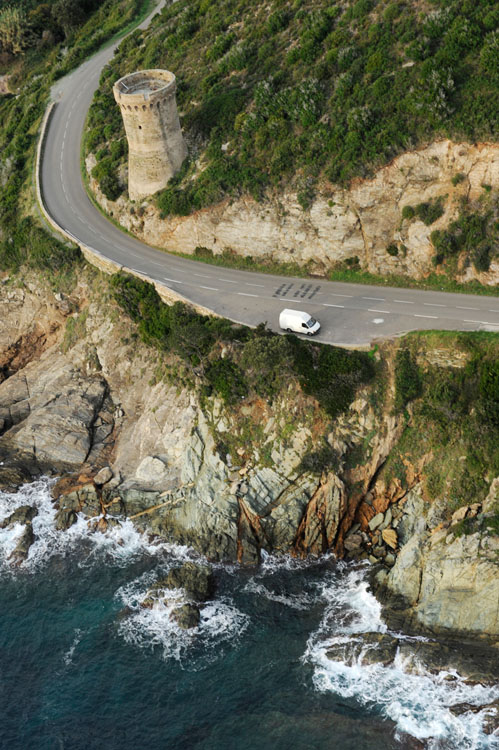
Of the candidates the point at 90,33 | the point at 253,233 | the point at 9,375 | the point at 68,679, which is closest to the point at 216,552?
the point at 68,679

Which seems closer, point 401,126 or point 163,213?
point 401,126

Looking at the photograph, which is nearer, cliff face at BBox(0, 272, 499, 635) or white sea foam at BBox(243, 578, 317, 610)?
cliff face at BBox(0, 272, 499, 635)

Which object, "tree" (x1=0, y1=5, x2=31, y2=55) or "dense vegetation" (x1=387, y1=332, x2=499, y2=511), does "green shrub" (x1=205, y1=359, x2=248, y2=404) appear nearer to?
"dense vegetation" (x1=387, y1=332, x2=499, y2=511)

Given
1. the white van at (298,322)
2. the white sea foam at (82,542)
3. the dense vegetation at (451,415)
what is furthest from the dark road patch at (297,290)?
the white sea foam at (82,542)

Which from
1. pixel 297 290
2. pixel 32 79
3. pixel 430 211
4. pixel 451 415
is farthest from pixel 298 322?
pixel 32 79

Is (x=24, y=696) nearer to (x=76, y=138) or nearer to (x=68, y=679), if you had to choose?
(x=68, y=679)

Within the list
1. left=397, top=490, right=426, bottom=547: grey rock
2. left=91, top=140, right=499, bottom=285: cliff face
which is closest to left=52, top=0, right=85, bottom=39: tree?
left=91, top=140, right=499, bottom=285: cliff face
